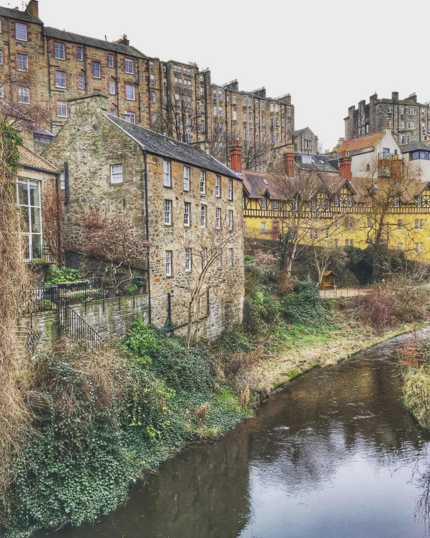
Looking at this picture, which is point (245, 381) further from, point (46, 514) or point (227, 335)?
point (46, 514)

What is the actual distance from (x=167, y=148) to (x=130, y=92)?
29097mm

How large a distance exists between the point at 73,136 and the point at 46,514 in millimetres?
16329

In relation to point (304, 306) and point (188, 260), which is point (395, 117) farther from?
point (188, 260)

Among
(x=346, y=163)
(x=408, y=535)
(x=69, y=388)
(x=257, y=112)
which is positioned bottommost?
(x=408, y=535)

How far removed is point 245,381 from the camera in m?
19.5

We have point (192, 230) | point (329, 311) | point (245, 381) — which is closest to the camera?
point (245, 381)

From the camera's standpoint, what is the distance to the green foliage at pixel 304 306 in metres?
31.1

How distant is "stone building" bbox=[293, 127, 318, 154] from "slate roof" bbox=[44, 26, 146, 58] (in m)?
30.7

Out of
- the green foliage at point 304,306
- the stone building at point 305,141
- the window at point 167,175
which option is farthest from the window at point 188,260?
the stone building at point 305,141

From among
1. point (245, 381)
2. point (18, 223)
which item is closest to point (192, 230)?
point (245, 381)

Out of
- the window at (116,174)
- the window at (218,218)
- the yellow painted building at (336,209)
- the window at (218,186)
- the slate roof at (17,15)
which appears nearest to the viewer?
the window at (116,174)

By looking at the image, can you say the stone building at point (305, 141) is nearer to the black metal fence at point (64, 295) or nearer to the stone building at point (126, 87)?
the stone building at point (126, 87)

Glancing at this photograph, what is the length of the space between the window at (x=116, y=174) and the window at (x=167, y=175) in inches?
78.2

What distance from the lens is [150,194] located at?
19859 mm
